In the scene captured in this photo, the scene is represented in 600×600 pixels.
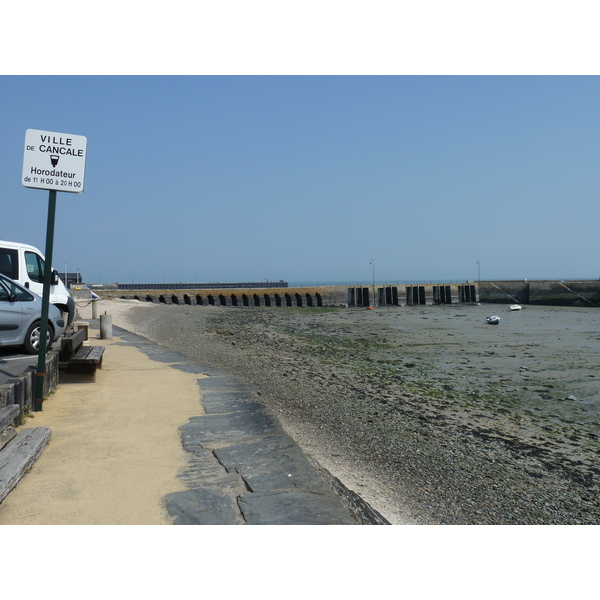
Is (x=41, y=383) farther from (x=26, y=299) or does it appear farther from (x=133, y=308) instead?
(x=133, y=308)

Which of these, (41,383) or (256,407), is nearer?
(41,383)

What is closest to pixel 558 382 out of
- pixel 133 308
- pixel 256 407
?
pixel 256 407

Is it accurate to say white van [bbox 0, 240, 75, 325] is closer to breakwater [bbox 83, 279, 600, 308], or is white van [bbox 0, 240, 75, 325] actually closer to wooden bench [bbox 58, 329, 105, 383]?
wooden bench [bbox 58, 329, 105, 383]

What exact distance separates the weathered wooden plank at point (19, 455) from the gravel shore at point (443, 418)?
110 inches

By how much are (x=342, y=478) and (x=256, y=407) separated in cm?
163

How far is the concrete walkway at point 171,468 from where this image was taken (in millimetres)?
3664

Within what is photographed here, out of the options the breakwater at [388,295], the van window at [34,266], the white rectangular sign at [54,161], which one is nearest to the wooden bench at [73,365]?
the white rectangular sign at [54,161]

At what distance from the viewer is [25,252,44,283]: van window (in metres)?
11.7

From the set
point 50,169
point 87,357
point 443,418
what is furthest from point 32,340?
point 443,418

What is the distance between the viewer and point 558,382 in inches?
476

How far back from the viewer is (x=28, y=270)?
1166cm

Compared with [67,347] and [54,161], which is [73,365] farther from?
[54,161]

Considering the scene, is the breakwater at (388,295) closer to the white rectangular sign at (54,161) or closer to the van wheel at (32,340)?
the van wheel at (32,340)

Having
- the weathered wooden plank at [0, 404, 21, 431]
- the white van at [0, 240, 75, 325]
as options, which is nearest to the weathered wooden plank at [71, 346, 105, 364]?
the weathered wooden plank at [0, 404, 21, 431]
